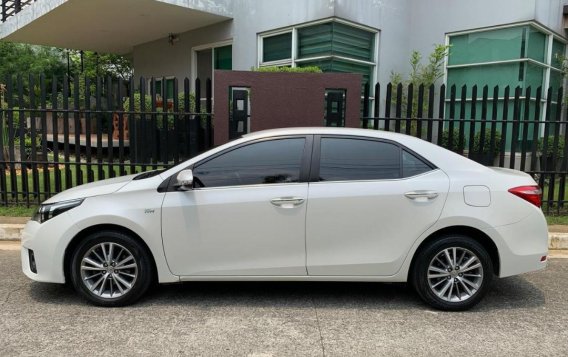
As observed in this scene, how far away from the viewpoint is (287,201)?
13.4ft

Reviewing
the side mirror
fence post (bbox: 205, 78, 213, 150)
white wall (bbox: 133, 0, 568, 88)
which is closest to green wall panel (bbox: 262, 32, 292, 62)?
white wall (bbox: 133, 0, 568, 88)

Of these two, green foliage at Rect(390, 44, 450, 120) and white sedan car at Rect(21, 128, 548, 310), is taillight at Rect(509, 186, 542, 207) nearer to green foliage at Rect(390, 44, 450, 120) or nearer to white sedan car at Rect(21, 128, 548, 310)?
white sedan car at Rect(21, 128, 548, 310)

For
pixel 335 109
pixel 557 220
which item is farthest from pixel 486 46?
pixel 335 109

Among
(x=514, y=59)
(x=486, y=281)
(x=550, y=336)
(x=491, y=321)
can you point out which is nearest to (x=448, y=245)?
(x=486, y=281)

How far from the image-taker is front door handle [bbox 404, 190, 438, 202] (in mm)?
4113

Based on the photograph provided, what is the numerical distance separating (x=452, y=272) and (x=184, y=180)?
2.46 m

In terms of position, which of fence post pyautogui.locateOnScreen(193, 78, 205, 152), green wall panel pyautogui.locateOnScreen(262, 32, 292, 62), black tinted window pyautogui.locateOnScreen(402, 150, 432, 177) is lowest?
black tinted window pyautogui.locateOnScreen(402, 150, 432, 177)

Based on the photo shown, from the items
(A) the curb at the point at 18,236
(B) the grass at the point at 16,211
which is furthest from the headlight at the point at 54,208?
(B) the grass at the point at 16,211

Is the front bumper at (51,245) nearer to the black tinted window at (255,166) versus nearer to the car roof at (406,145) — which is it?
the car roof at (406,145)

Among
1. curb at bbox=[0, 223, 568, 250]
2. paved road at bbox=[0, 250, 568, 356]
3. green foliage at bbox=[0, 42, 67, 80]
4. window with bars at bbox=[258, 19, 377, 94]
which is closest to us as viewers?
paved road at bbox=[0, 250, 568, 356]

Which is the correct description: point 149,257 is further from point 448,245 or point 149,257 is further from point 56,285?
point 448,245

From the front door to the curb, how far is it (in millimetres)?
3531

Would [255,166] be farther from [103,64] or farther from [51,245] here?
[103,64]

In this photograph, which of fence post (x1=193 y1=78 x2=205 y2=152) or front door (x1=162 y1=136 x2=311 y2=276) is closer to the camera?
front door (x1=162 y1=136 x2=311 y2=276)
